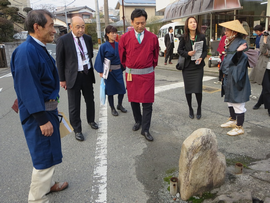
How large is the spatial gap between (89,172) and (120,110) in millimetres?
2554

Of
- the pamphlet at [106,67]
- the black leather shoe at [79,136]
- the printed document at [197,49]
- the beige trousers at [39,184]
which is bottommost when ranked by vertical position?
the black leather shoe at [79,136]

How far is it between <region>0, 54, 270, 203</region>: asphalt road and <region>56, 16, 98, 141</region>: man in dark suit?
60 centimetres

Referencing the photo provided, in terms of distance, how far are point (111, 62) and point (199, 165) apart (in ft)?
10.5

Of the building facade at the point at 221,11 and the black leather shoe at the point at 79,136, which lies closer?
the black leather shoe at the point at 79,136

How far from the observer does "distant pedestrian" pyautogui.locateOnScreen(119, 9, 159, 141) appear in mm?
3648

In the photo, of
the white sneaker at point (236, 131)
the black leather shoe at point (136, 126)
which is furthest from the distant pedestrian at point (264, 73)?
the black leather shoe at point (136, 126)

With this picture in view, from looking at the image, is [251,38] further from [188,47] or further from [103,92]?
[103,92]

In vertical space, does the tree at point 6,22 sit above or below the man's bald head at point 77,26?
above

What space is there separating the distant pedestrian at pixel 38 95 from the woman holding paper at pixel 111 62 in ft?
8.50

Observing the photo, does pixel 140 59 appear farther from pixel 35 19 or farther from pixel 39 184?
pixel 39 184

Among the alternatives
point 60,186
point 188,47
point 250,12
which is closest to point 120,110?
point 188,47

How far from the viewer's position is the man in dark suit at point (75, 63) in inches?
148

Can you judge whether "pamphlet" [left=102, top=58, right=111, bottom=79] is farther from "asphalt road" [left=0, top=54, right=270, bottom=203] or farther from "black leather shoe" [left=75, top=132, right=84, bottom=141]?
"black leather shoe" [left=75, top=132, right=84, bottom=141]

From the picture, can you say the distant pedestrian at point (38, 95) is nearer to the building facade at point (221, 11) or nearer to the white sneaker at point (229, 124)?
the white sneaker at point (229, 124)
